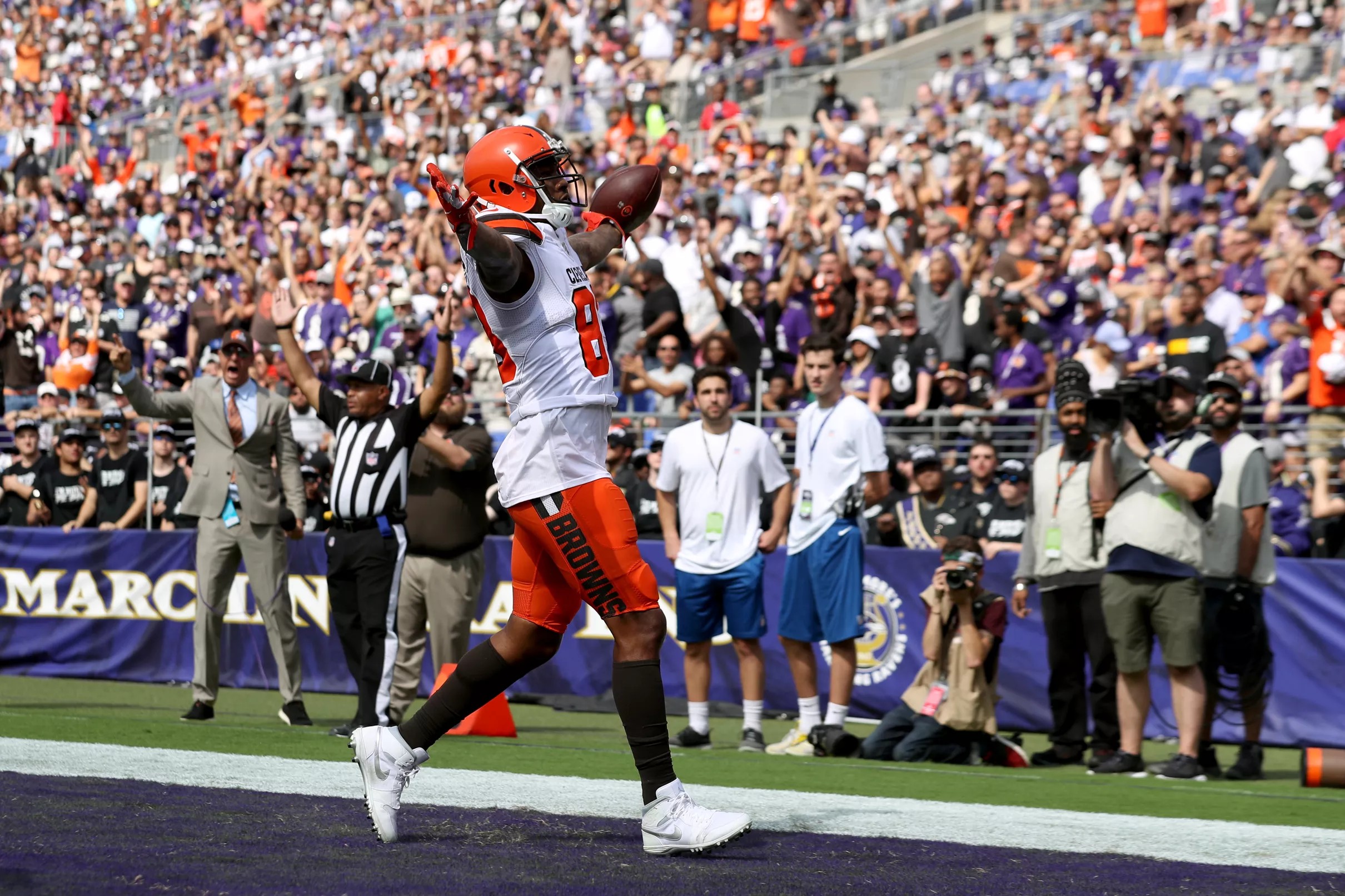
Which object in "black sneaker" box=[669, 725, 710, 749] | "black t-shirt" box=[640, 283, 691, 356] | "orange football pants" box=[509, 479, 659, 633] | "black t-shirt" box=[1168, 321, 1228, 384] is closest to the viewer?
"orange football pants" box=[509, 479, 659, 633]

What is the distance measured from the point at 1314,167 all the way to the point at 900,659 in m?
6.64

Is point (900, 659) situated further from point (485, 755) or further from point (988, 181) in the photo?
point (988, 181)

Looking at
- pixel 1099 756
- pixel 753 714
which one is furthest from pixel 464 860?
pixel 1099 756

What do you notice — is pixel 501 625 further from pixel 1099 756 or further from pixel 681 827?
pixel 681 827

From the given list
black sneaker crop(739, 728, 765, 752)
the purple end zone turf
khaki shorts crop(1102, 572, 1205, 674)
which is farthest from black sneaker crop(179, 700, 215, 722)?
khaki shorts crop(1102, 572, 1205, 674)

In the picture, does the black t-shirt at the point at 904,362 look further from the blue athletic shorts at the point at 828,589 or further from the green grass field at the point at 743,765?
the blue athletic shorts at the point at 828,589

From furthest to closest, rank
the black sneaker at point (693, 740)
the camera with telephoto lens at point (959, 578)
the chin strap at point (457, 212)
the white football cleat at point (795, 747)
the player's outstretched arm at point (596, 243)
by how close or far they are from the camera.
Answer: the black sneaker at point (693, 740) → the white football cleat at point (795, 747) → the camera with telephoto lens at point (959, 578) → the player's outstretched arm at point (596, 243) → the chin strap at point (457, 212)

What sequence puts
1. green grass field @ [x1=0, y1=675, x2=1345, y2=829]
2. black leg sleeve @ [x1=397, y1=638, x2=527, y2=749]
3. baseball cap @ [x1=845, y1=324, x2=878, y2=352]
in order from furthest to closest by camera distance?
baseball cap @ [x1=845, y1=324, x2=878, y2=352], green grass field @ [x1=0, y1=675, x2=1345, y2=829], black leg sleeve @ [x1=397, y1=638, x2=527, y2=749]

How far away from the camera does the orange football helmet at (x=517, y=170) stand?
18.2 feet

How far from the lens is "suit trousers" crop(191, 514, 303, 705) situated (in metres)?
10.2

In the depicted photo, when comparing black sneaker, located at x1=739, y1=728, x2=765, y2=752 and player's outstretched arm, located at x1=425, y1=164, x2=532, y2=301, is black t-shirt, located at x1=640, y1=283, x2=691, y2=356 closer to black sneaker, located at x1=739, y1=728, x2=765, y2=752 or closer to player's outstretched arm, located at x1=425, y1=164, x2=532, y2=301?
black sneaker, located at x1=739, y1=728, x2=765, y2=752

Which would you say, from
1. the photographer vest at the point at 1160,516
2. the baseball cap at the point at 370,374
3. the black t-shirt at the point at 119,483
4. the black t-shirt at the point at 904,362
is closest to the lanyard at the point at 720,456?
the baseball cap at the point at 370,374

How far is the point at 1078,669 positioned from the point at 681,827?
514cm

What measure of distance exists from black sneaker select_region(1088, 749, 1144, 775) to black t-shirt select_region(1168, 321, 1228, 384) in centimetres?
387
